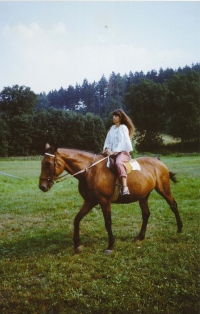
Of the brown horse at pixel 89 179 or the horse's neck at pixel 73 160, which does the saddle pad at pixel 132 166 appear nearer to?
the brown horse at pixel 89 179

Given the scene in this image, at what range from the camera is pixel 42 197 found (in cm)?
1281

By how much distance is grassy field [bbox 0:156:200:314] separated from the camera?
13.0ft

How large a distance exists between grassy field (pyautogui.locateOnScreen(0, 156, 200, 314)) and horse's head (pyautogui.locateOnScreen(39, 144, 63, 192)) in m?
1.73

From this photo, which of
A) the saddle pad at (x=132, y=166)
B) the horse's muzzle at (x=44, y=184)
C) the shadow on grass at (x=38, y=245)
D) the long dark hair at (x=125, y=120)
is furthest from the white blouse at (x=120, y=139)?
the shadow on grass at (x=38, y=245)

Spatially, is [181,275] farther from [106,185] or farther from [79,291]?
[106,185]

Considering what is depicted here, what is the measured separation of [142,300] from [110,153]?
3.16 meters

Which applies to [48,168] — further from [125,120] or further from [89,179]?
[125,120]

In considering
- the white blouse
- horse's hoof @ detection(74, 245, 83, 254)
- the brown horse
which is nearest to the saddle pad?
the brown horse

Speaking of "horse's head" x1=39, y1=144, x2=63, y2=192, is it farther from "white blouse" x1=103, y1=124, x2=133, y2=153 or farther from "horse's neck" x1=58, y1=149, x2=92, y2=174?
"white blouse" x1=103, y1=124, x2=133, y2=153

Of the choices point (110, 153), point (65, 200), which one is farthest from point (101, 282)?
point (65, 200)

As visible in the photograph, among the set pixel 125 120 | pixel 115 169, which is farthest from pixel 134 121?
pixel 115 169

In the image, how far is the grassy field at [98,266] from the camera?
397cm

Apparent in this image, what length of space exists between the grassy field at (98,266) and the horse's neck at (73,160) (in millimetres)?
2047

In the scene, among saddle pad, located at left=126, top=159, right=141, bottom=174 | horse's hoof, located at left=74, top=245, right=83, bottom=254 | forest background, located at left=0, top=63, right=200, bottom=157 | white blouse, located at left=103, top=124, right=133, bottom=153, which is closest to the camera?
horse's hoof, located at left=74, top=245, right=83, bottom=254
